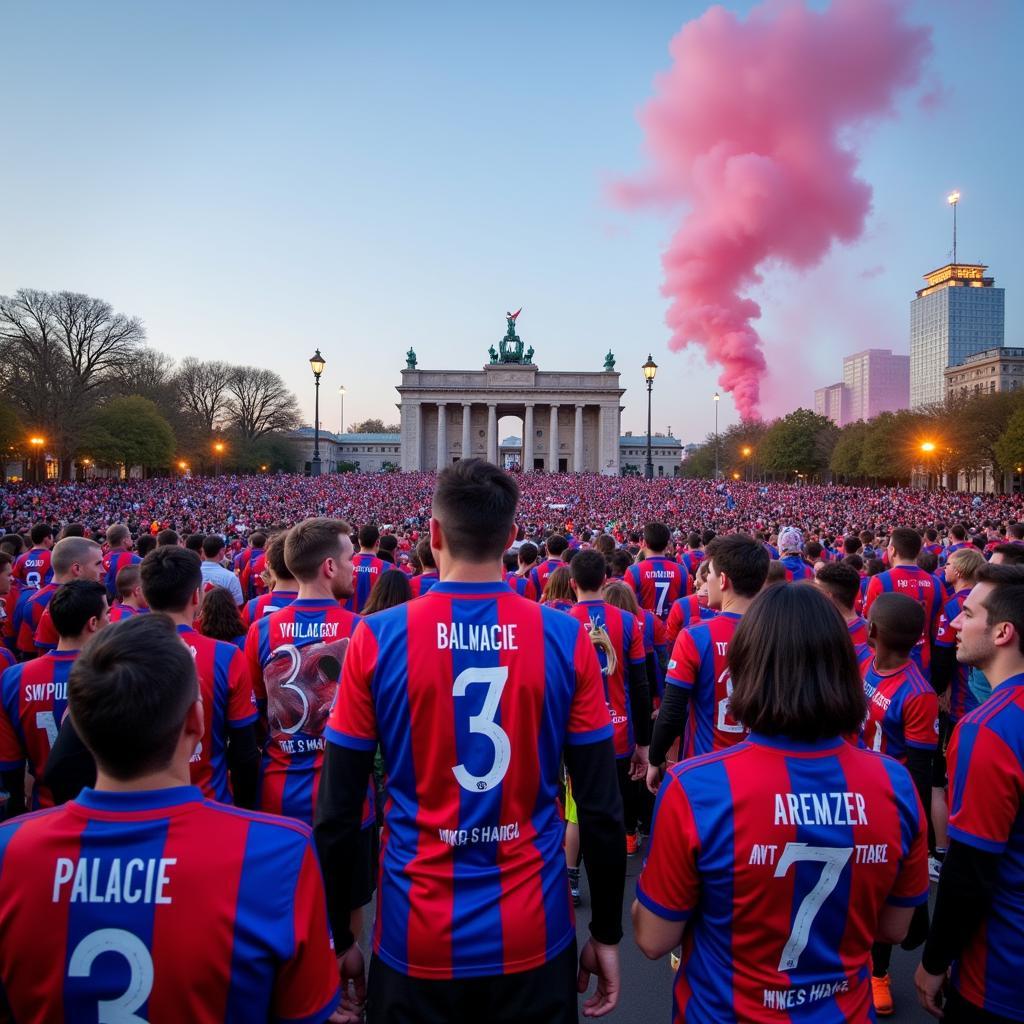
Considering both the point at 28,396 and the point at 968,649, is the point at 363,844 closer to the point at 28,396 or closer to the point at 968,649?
the point at 968,649

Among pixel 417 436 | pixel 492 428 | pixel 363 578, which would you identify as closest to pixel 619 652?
pixel 363 578

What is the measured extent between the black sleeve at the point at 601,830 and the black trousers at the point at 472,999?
7.7 inches

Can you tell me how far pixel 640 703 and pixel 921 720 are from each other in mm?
1856

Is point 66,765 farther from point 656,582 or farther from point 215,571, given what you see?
point 656,582

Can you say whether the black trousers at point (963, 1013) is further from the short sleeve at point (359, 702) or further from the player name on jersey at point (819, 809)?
the short sleeve at point (359, 702)

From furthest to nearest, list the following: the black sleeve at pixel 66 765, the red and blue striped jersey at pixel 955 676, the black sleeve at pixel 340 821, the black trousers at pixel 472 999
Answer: the red and blue striped jersey at pixel 955 676, the black sleeve at pixel 66 765, the black sleeve at pixel 340 821, the black trousers at pixel 472 999

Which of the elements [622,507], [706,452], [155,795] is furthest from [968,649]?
[706,452]

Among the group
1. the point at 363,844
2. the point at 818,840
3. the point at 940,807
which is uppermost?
the point at 818,840

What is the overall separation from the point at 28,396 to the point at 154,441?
10439mm

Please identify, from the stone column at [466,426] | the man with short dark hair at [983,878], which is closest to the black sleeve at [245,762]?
the man with short dark hair at [983,878]

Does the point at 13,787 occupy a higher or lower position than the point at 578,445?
lower

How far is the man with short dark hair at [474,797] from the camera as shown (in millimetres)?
2293

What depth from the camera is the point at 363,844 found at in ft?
12.3

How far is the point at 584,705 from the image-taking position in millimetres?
2521
